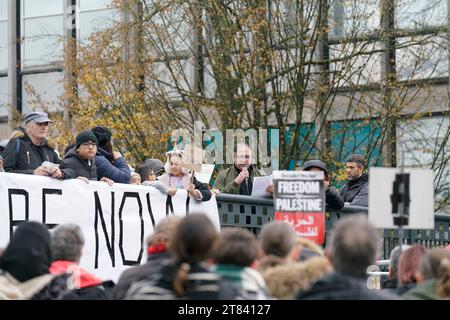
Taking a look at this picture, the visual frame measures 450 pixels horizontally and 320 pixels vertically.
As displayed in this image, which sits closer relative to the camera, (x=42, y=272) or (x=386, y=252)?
(x=42, y=272)

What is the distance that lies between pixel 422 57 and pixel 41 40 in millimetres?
10723

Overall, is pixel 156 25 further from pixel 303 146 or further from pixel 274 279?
pixel 274 279

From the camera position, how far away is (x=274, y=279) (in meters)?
9.76

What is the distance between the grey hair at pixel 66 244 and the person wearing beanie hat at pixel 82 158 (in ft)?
15.4

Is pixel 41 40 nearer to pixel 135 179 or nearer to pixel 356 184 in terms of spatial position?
pixel 356 184

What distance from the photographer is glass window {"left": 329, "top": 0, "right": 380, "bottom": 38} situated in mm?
27125

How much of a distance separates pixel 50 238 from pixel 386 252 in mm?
8811

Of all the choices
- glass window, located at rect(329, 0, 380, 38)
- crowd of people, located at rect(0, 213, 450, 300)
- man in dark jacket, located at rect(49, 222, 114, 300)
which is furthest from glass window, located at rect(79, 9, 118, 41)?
man in dark jacket, located at rect(49, 222, 114, 300)

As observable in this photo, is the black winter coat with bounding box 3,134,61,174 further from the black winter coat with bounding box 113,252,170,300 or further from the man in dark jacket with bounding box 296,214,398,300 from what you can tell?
the man in dark jacket with bounding box 296,214,398,300

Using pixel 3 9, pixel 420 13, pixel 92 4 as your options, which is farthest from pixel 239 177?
pixel 3 9

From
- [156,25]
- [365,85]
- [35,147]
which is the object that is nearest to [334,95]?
[365,85]

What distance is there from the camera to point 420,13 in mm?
28203

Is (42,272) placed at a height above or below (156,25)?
below
